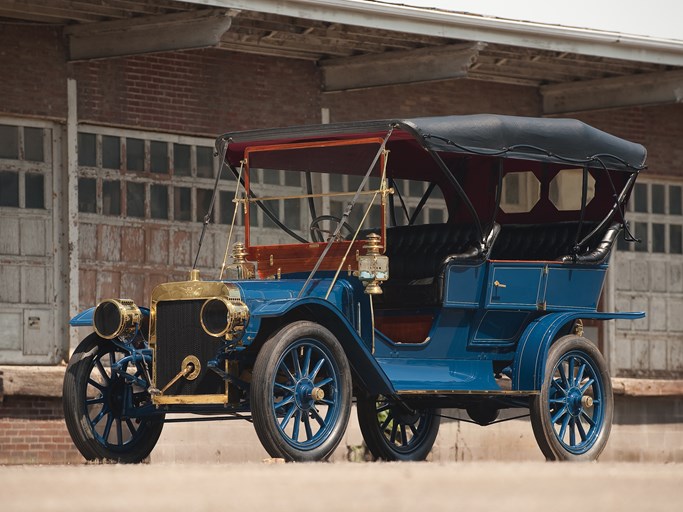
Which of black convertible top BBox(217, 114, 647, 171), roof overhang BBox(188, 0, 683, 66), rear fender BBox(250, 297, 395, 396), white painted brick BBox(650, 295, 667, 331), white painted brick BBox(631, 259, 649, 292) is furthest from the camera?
white painted brick BBox(650, 295, 667, 331)

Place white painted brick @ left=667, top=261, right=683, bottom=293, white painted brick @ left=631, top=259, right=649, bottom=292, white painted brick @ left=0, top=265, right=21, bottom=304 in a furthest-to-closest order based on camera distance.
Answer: white painted brick @ left=667, top=261, right=683, bottom=293
white painted brick @ left=631, top=259, right=649, bottom=292
white painted brick @ left=0, top=265, right=21, bottom=304

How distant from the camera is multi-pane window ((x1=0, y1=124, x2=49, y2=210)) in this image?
1320 cm

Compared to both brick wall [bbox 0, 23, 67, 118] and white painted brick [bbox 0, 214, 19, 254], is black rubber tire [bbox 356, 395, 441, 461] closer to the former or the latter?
white painted brick [bbox 0, 214, 19, 254]

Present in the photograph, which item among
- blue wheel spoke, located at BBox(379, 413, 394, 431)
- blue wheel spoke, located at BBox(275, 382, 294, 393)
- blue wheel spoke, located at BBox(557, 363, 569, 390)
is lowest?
blue wheel spoke, located at BBox(379, 413, 394, 431)

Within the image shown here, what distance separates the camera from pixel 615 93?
16141 mm

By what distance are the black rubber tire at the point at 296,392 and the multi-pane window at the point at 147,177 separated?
5.40 meters

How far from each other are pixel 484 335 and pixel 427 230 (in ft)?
3.32

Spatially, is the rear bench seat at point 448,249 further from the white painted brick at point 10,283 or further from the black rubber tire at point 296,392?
the white painted brick at point 10,283

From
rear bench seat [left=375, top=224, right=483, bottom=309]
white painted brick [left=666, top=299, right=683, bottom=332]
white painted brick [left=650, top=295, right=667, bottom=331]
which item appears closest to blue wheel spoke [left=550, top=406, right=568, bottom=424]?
rear bench seat [left=375, top=224, right=483, bottom=309]

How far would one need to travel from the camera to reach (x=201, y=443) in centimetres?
1361

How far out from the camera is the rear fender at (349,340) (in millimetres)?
8656

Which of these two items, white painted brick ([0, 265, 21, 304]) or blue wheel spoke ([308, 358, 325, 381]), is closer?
blue wheel spoke ([308, 358, 325, 381])

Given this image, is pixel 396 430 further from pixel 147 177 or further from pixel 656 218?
pixel 656 218

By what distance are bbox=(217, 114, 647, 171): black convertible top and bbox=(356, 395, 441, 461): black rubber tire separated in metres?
1.95
